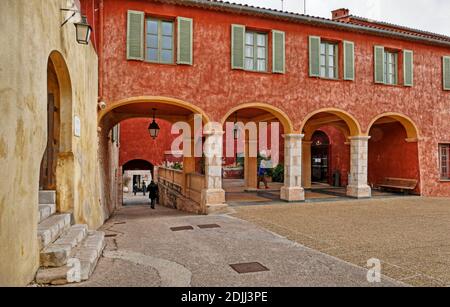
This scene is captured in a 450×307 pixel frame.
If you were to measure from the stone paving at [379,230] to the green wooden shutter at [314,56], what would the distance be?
4.86 metres

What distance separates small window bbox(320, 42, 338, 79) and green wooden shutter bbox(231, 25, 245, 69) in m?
3.37

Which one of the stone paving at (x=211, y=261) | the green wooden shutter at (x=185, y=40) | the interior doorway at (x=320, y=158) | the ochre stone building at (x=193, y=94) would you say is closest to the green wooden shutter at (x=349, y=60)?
the ochre stone building at (x=193, y=94)

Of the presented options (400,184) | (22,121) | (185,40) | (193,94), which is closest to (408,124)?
(400,184)

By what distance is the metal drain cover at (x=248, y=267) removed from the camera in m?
4.41

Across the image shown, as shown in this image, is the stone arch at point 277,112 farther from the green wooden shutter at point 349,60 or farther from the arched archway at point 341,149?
the green wooden shutter at point 349,60

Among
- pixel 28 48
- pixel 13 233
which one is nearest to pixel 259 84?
pixel 28 48

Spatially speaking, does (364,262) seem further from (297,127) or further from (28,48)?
(297,127)

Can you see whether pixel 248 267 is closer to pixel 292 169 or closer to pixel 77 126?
pixel 77 126

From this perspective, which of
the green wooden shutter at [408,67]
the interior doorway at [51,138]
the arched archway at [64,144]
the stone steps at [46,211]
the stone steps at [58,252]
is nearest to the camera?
the stone steps at [58,252]

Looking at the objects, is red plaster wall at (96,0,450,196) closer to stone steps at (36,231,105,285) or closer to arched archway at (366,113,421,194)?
arched archway at (366,113,421,194)

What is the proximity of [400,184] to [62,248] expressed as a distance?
1404 centimetres

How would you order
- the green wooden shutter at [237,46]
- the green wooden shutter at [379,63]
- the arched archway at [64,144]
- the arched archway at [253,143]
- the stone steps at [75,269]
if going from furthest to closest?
the green wooden shutter at [379,63] < the arched archway at [253,143] < the green wooden shutter at [237,46] < the arched archway at [64,144] < the stone steps at [75,269]

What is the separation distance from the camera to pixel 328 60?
11984 mm
